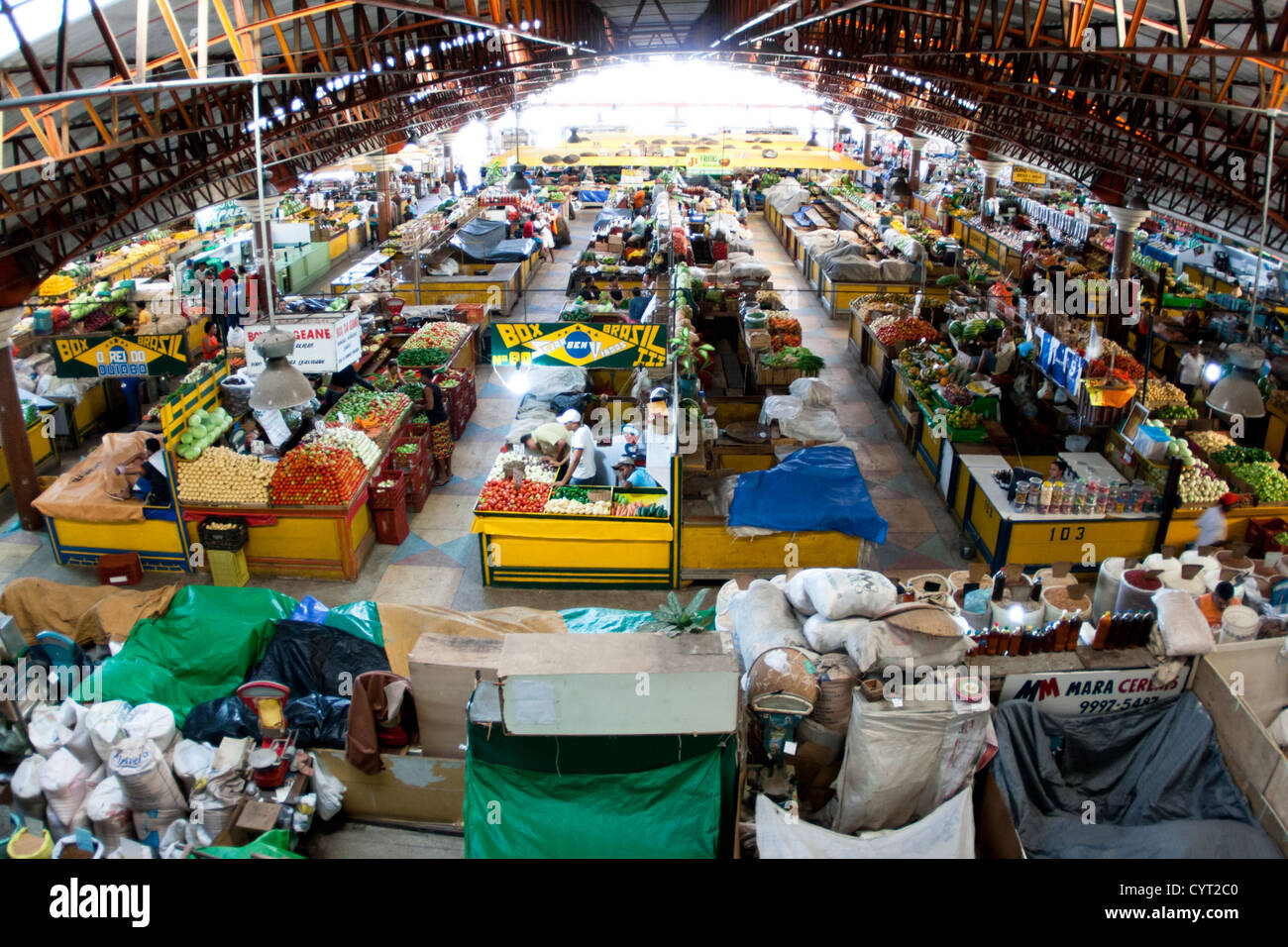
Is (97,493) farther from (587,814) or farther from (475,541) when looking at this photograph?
(587,814)

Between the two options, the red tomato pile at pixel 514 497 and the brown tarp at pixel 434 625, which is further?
the red tomato pile at pixel 514 497

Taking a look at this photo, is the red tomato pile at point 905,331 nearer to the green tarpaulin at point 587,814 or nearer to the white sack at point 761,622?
the white sack at point 761,622

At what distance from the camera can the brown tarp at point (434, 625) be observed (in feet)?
24.3

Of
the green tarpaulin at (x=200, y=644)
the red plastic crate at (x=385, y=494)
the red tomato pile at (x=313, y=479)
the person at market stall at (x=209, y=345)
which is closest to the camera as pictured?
the green tarpaulin at (x=200, y=644)

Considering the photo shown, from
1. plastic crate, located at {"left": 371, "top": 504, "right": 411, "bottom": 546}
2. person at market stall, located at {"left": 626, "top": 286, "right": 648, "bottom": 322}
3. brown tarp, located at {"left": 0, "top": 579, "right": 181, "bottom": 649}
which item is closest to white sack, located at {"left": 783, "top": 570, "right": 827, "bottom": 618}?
brown tarp, located at {"left": 0, "top": 579, "right": 181, "bottom": 649}

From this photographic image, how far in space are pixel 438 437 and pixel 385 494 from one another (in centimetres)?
196

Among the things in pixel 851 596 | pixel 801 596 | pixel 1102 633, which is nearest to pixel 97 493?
pixel 801 596

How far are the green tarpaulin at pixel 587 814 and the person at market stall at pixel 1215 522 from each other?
7305mm

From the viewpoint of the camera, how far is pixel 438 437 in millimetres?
12484

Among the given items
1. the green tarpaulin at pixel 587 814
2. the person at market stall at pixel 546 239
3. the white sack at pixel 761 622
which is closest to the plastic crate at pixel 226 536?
the green tarpaulin at pixel 587 814

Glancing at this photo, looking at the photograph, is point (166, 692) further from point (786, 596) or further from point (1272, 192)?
point (1272, 192)

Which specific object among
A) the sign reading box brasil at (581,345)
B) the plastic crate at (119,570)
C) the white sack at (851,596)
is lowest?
the plastic crate at (119,570)

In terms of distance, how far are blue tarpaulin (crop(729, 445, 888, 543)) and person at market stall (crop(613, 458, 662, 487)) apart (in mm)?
1006

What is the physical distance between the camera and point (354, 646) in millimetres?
7387
